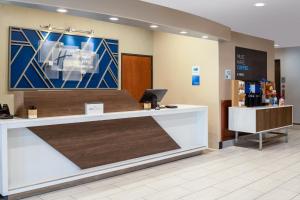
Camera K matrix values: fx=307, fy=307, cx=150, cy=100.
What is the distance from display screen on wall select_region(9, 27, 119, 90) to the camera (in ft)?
18.6

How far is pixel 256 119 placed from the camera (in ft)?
21.0

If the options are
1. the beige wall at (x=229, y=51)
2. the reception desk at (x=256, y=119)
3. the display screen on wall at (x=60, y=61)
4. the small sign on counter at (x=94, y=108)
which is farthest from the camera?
the beige wall at (x=229, y=51)

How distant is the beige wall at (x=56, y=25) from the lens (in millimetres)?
5523

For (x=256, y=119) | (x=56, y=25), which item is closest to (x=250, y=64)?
(x=256, y=119)

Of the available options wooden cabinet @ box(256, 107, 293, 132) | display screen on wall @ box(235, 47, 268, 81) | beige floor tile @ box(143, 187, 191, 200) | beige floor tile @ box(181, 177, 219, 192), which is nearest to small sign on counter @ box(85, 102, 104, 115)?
beige floor tile @ box(143, 187, 191, 200)

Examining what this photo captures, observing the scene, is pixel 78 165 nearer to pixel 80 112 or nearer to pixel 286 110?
pixel 80 112

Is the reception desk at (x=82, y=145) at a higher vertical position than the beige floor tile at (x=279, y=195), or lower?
higher

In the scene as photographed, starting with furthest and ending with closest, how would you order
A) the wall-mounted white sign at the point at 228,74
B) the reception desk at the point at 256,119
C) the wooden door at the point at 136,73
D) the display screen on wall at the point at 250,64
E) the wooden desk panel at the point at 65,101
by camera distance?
the wooden door at the point at 136,73
the display screen on wall at the point at 250,64
the wall-mounted white sign at the point at 228,74
the reception desk at the point at 256,119
the wooden desk panel at the point at 65,101

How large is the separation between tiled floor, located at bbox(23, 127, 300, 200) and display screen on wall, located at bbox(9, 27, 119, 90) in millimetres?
2584

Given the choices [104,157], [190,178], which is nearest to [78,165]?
[104,157]

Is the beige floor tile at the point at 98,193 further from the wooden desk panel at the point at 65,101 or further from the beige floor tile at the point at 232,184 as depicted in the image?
the beige floor tile at the point at 232,184

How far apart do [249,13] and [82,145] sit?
12.0ft

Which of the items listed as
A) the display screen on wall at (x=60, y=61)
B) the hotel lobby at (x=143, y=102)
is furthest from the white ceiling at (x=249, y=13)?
the display screen on wall at (x=60, y=61)

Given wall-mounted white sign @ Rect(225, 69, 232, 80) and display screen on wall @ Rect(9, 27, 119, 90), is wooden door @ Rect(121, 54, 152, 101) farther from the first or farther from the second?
wall-mounted white sign @ Rect(225, 69, 232, 80)
